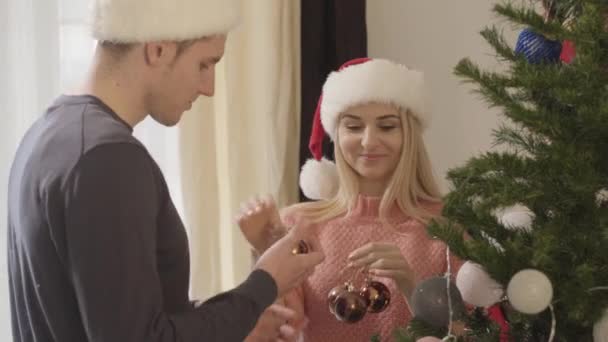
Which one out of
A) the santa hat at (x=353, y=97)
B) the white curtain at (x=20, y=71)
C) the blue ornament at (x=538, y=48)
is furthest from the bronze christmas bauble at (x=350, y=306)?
the white curtain at (x=20, y=71)

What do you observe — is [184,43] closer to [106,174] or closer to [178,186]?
[106,174]

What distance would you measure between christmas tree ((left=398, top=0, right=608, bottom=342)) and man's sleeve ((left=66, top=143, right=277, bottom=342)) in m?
0.41

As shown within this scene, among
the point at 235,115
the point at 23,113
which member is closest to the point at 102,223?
the point at 23,113

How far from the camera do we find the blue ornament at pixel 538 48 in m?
1.20

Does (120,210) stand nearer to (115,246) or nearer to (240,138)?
(115,246)

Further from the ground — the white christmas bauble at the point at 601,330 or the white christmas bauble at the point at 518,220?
the white christmas bauble at the point at 518,220

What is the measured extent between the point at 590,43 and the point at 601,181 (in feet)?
0.59

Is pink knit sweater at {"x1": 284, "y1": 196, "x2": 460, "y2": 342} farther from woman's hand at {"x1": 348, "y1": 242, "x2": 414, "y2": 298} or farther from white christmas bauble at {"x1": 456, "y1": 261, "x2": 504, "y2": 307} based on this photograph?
white christmas bauble at {"x1": 456, "y1": 261, "x2": 504, "y2": 307}

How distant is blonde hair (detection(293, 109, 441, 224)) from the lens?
1.98 meters

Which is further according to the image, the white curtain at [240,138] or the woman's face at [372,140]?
the white curtain at [240,138]

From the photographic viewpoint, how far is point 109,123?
3.70 feet

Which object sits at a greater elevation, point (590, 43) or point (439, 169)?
point (590, 43)

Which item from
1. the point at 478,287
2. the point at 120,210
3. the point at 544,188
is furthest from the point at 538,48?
the point at 120,210

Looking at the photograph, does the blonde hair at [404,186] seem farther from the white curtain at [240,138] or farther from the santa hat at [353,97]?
the white curtain at [240,138]
